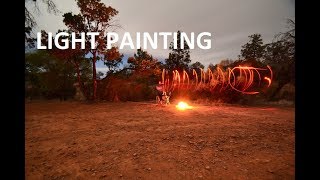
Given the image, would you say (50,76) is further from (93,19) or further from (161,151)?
(161,151)

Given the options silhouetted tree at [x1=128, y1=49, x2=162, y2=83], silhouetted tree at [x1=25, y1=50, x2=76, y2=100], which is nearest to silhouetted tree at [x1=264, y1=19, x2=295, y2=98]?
silhouetted tree at [x1=128, y1=49, x2=162, y2=83]

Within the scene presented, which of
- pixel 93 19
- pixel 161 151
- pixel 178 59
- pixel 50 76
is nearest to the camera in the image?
pixel 161 151

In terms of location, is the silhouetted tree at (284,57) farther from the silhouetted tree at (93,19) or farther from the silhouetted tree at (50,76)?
the silhouetted tree at (50,76)

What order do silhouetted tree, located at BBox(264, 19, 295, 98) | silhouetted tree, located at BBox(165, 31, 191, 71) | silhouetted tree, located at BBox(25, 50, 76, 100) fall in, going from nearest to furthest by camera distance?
silhouetted tree, located at BBox(264, 19, 295, 98) → silhouetted tree, located at BBox(25, 50, 76, 100) → silhouetted tree, located at BBox(165, 31, 191, 71)

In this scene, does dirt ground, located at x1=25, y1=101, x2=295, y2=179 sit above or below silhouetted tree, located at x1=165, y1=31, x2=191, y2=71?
below

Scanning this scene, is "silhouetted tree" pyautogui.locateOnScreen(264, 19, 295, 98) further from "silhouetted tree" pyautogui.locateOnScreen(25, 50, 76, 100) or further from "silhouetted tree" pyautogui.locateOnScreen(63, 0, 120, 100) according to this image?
"silhouetted tree" pyautogui.locateOnScreen(25, 50, 76, 100)

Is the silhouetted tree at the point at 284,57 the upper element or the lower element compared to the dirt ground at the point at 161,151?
upper

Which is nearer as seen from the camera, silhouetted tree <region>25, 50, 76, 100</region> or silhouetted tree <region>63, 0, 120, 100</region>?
silhouetted tree <region>63, 0, 120, 100</region>

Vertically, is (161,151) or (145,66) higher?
(145,66)

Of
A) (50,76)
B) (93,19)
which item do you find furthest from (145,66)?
(50,76)

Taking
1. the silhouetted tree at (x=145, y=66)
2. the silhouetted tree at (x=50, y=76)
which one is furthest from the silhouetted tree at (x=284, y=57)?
the silhouetted tree at (x=50, y=76)

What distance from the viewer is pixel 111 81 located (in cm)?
2342

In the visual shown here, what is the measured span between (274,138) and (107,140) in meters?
5.49
